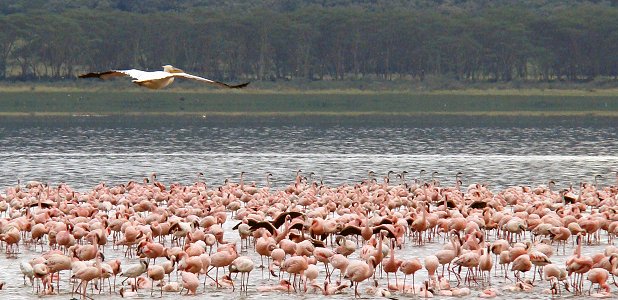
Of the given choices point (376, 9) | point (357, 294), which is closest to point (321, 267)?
point (357, 294)

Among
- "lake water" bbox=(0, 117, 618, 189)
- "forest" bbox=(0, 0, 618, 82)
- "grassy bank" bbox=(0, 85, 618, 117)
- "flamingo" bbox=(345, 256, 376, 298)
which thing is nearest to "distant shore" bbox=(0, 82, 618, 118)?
"grassy bank" bbox=(0, 85, 618, 117)

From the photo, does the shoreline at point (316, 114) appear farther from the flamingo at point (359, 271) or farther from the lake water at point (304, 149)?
the flamingo at point (359, 271)

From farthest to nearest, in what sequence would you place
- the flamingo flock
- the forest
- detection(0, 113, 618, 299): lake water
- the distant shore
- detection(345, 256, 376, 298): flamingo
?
the forest → the distant shore → detection(0, 113, 618, 299): lake water → the flamingo flock → detection(345, 256, 376, 298): flamingo

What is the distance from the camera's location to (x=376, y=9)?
501 feet

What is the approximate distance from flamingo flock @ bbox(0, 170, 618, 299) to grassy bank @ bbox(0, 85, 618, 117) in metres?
78.5

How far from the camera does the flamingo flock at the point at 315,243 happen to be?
618 inches

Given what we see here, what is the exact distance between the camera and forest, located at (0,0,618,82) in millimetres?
115312

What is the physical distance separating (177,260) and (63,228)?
3032 mm

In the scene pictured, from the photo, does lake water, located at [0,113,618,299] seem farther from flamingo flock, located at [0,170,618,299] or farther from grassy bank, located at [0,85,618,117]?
grassy bank, located at [0,85,618,117]

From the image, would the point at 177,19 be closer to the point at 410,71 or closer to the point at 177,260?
the point at 410,71

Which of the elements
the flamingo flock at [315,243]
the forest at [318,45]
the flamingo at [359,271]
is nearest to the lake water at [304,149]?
the flamingo flock at [315,243]

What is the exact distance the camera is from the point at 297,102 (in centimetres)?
Answer: 10519

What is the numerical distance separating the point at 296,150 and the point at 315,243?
4200 centimetres

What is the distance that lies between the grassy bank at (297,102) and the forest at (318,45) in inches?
251
